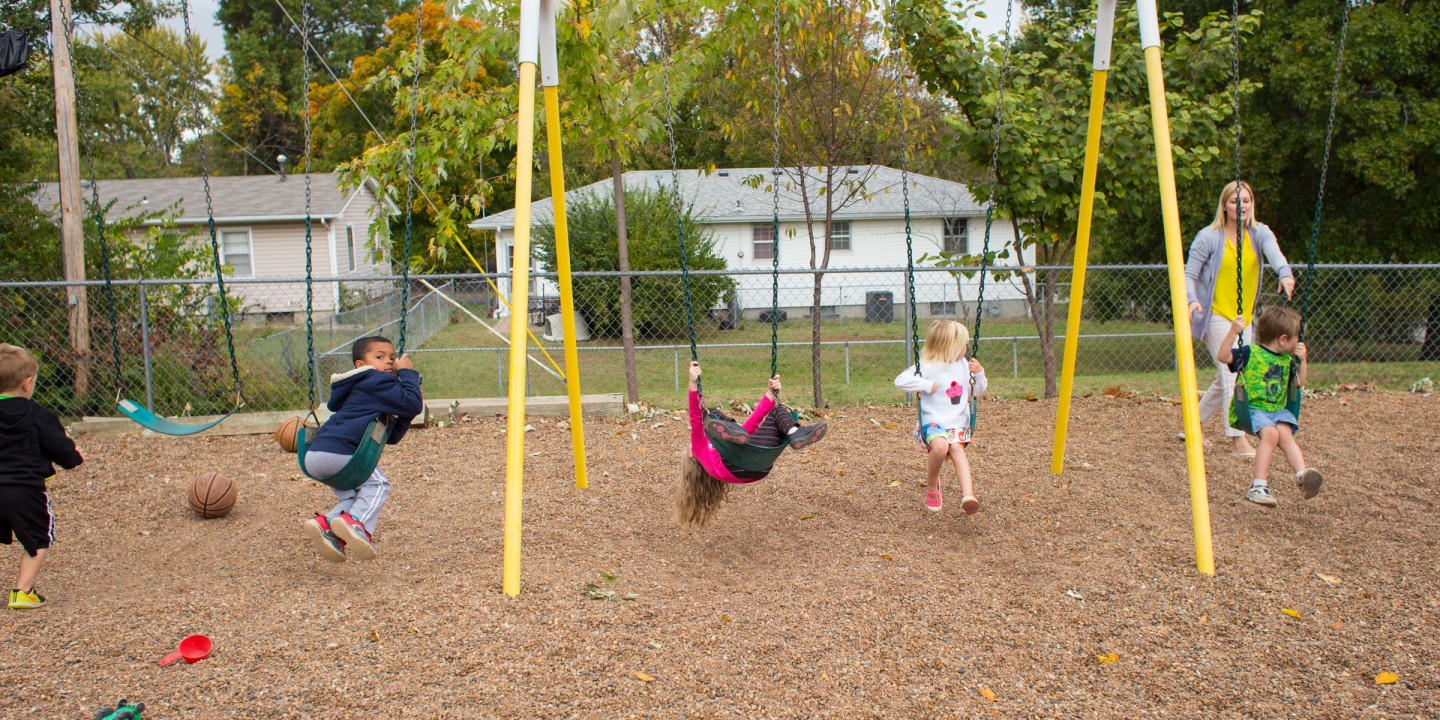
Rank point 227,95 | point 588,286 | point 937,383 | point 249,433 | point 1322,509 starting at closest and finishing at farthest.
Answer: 1. point 937,383
2. point 1322,509
3. point 249,433
4. point 588,286
5. point 227,95

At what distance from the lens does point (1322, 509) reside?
5.59 m

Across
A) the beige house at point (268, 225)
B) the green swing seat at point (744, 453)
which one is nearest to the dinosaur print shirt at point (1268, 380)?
the green swing seat at point (744, 453)

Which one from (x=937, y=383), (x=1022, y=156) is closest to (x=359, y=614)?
(x=937, y=383)

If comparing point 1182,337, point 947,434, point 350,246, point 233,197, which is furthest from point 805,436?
point 350,246

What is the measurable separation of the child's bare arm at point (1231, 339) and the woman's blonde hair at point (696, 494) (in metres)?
2.74

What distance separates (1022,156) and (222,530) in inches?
273

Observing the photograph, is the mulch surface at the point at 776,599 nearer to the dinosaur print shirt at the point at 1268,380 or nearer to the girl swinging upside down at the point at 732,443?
the girl swinging upside down at the point at 732,443

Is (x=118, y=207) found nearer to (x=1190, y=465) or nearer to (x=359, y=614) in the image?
(x=359, y=614)

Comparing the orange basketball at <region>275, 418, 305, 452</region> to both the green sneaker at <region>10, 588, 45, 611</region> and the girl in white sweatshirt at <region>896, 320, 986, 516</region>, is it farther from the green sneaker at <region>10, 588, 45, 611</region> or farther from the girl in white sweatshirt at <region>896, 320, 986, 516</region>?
the girl in white sweatshirt at <region>896, 320, 986, 516</region>

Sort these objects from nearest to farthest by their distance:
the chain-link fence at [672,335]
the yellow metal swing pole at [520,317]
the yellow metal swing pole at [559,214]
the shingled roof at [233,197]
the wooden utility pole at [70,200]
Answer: the yellow metal swing pole at [520,317]
the yellow metal swing pole at [559,214]
the chain-link fence at [672,335]
the wooden utility pole at [70,200]
the shingled roof at [233,197]

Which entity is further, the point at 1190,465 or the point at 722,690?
the point at 1190,465

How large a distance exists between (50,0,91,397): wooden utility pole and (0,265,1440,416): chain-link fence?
0.13m

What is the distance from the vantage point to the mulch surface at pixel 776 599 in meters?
3.34

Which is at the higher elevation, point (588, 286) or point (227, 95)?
point (227, 95)
